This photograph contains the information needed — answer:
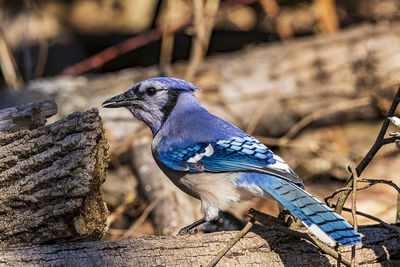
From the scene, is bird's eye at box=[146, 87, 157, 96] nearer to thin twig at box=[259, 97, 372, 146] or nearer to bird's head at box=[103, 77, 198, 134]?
bird's head at box=[103, 77, 198, 134]

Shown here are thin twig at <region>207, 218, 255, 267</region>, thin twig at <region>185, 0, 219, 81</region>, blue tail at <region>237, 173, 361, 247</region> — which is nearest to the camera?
blue tail at <region>237, 173, 361, 247</region>

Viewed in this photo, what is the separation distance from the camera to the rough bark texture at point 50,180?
5.82ft

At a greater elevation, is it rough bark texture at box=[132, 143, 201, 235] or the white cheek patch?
the white cheek patch

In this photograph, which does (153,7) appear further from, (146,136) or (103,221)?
(103,221)

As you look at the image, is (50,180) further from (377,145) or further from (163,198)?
(163,198)

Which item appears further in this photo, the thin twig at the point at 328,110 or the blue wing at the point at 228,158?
the thin twig at the point at 328,110

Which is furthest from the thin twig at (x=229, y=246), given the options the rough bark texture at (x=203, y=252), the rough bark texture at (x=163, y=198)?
the rough bark texture at (x=163, y=198)

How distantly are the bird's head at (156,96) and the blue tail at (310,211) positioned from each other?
0.54m

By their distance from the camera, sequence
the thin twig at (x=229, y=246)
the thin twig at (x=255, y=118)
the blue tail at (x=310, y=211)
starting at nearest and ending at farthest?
the blue tail at (x=310, y=211), the thin twig at (x=229, y=246), the thin twig at (x=255, y=118)

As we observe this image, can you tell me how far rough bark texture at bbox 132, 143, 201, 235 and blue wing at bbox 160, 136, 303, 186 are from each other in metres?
0.62

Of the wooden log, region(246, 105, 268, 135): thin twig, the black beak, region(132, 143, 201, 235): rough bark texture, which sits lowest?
region(132, 143, 201, 235): rough bark texture

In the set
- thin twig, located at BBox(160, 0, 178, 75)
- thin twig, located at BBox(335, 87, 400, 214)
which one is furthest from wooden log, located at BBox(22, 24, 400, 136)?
thin twig, located at BBox(335, 87, 400, 214)

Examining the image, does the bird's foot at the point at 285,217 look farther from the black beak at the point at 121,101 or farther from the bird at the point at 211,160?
the black beak at the point at 121,101

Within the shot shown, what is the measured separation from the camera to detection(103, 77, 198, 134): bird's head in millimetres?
2365
